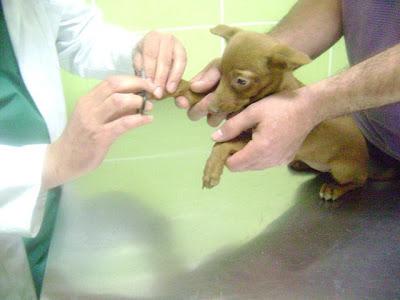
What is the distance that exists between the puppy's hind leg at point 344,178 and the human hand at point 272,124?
13 cm

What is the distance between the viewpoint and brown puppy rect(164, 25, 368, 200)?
2.25ft

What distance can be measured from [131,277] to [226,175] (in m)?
0.28

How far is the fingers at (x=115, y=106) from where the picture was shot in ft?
1.95

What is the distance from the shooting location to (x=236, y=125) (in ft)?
2.30

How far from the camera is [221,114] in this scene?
73cm

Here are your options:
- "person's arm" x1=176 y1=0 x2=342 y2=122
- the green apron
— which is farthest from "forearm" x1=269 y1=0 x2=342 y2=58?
the green apron

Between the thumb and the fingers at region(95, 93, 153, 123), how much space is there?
148mm

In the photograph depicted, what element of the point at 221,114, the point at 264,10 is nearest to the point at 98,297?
the point at 221,114

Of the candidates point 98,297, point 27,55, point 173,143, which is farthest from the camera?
→ point 173,143

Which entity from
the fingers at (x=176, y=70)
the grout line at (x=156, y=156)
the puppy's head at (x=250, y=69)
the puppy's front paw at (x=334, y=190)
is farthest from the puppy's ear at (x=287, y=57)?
the grout line at (x=156, y=156)

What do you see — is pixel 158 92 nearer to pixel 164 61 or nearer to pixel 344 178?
pixel 164 61

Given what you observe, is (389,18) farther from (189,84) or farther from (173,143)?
(173,143)

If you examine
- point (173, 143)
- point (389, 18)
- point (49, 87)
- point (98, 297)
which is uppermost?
point (389, 18)

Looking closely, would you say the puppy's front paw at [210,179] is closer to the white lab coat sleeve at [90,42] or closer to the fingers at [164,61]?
the fingers at [164,61]
